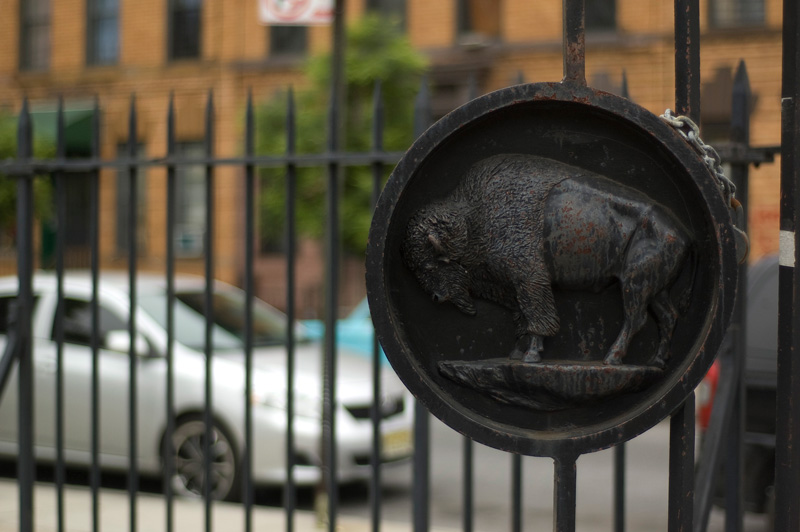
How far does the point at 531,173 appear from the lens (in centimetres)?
194

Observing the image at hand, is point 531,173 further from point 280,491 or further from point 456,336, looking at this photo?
point 280,491

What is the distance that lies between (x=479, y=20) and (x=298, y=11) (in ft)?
40.8

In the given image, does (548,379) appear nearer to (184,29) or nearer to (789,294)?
(789,294)

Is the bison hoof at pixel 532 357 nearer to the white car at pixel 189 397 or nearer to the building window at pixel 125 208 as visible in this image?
the white car at pixel 189 397

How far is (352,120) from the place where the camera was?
12820 millimetres

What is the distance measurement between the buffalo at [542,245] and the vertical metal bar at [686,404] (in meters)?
0.18

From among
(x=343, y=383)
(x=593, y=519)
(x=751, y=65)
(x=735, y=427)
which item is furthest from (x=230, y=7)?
(x=735, y=427)

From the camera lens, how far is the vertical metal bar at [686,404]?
1.97 m

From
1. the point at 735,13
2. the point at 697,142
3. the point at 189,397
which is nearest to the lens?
the point at 697,142

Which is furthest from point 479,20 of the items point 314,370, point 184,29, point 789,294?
point 789,294

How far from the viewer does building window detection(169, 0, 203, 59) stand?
18.8 m

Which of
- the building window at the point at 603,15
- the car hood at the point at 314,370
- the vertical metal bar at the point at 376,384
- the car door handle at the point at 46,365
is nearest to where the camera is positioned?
the vertical metal bar at the point at 376,384

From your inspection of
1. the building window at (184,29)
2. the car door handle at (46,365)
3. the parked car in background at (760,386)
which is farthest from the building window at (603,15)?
the car door handle at (46,365)

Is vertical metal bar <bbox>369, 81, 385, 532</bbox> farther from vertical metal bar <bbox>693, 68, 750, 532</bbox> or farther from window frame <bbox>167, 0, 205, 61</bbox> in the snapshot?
window frame <bbox>167, 0, 205, 61</bbox>
